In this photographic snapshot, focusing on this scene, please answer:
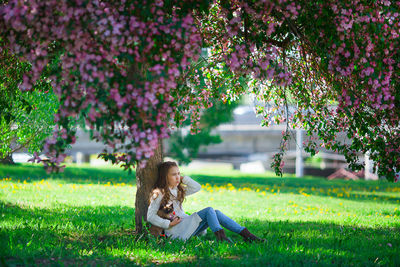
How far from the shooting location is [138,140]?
3.53 m

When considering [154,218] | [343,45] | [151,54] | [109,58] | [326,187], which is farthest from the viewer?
[326,187]

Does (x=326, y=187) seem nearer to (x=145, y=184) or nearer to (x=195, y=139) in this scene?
(x=195, y=139)

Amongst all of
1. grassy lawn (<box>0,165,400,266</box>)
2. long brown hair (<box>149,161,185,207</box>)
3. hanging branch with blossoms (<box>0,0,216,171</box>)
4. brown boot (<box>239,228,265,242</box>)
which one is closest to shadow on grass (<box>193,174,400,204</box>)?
grassy lawn (<box>0,165,400,266</box>)

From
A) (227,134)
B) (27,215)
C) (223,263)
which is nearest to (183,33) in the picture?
(223,263)

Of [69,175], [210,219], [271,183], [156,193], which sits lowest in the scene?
[271,183]

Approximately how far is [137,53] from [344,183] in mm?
14841

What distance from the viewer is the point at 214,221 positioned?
5.39 metres

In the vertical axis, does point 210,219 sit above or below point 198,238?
above

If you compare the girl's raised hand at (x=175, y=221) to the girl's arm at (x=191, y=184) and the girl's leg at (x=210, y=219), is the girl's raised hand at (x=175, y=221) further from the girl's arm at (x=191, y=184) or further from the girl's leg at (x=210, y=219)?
the girl's arm at (x=191, y=184)

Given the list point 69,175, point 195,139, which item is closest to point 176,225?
point 69,175

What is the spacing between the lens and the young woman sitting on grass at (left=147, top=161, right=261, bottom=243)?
212 inches

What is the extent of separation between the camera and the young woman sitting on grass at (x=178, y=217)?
5383 millimetres

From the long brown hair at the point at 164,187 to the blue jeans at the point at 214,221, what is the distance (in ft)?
1.44

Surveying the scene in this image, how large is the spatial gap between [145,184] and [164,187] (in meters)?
0.38
